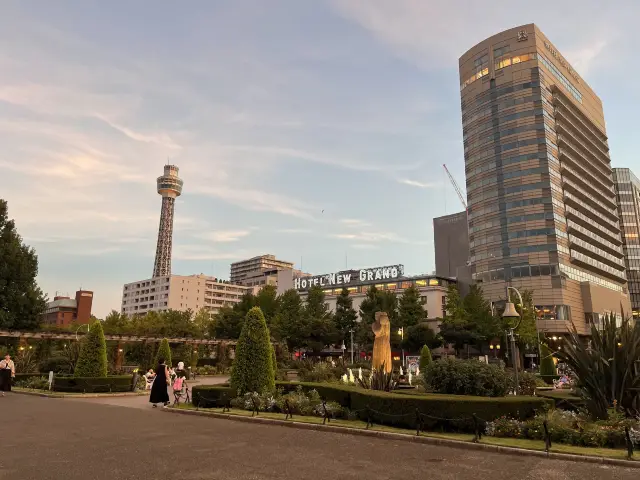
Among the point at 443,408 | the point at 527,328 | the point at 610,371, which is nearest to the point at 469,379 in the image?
the point at 443,408

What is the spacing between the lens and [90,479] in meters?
9.26

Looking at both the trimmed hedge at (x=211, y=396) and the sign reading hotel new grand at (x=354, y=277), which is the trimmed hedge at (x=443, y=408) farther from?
the sign reading hotel new grand at (x=354, y=277)

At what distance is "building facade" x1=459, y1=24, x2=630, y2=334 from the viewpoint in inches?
3393

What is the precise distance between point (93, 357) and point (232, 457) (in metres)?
21.4

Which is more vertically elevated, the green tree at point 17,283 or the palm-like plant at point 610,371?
the green tree at point 17,283

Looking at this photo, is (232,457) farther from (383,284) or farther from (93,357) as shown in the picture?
(383,284)

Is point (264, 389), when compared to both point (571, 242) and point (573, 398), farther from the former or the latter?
point (571, 242)

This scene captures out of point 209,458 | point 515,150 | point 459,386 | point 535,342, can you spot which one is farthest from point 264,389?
point 515,150

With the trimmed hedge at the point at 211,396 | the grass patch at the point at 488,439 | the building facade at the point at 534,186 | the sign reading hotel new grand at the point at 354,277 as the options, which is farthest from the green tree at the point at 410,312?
the grass patch at the point at 488,439

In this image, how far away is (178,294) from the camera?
559 feet

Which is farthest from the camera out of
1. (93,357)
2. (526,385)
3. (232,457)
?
(93,357)

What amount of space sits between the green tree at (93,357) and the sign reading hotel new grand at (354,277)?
89441 mm

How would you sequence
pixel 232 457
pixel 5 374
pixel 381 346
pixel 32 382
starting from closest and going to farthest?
pixel 232 457
pixel 381 346
pixel 5 374
pixel 32 382

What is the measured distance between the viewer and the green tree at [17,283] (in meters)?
55.5
